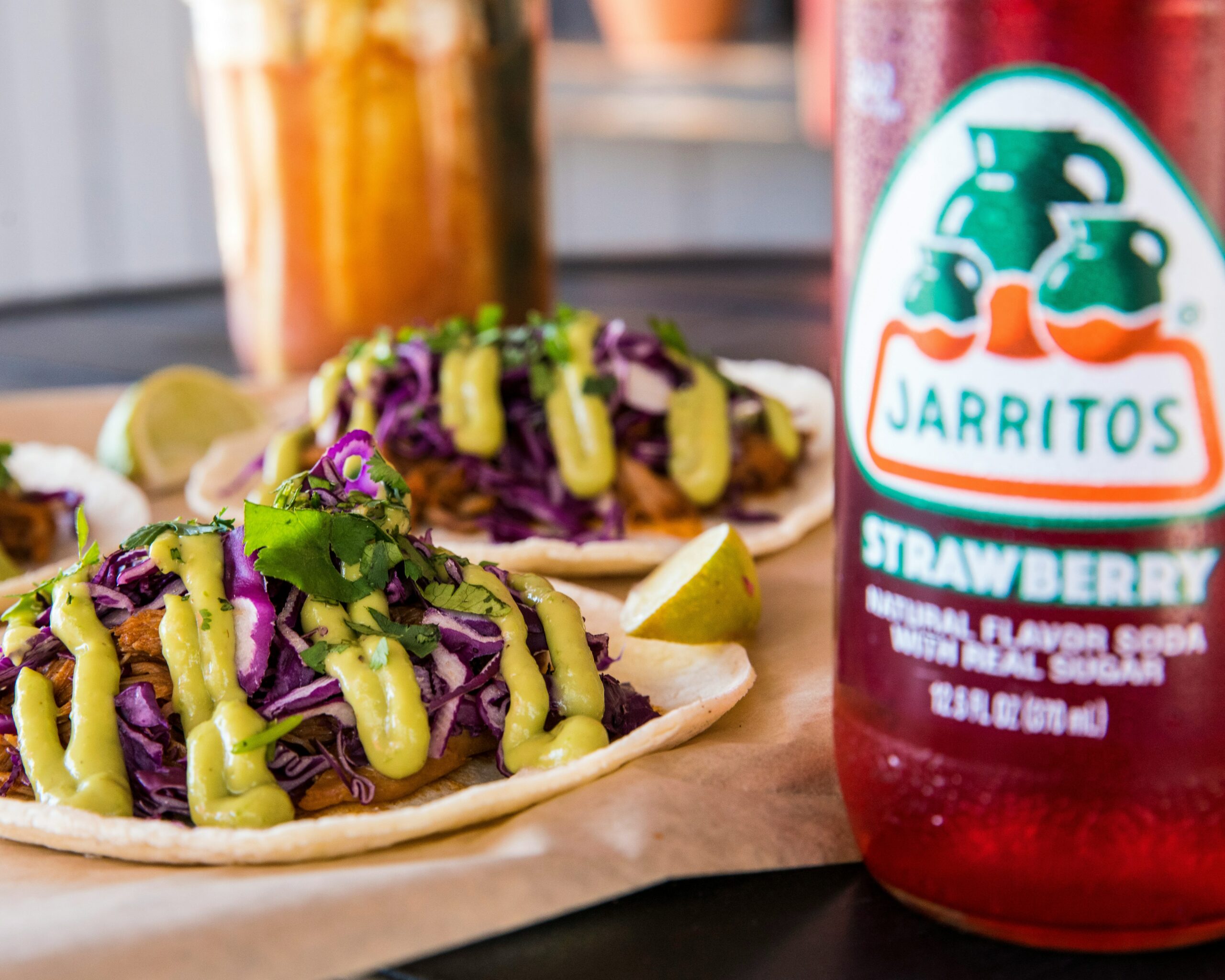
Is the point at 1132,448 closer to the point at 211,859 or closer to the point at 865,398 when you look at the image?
the point at 865,398

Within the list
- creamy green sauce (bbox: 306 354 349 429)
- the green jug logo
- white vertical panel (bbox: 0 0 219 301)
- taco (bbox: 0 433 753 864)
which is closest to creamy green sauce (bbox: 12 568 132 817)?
taco (bbox: 0 433 753 864)

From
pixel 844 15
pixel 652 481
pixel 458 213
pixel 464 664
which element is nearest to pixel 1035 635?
pixel 844 15

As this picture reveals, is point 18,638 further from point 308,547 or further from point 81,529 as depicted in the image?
point 308,547

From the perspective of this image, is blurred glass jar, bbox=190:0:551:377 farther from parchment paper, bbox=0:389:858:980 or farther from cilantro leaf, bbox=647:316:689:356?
parchment paper, bbox=0:389:858:980

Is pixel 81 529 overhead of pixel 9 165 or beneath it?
beneath

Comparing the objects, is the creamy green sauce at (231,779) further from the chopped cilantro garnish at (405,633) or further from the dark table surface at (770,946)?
the dark table surface at (770,946)

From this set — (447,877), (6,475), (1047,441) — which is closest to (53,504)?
(6,475)

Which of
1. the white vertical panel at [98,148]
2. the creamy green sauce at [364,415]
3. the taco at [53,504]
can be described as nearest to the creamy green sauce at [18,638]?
the taco at [53,504]
